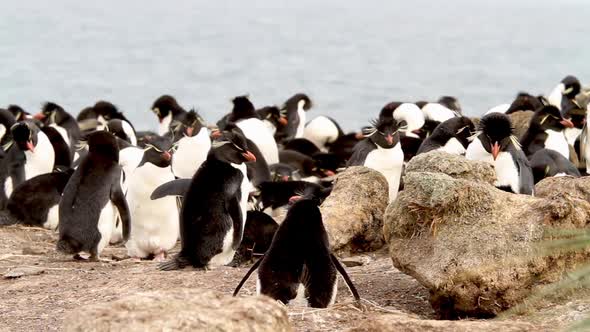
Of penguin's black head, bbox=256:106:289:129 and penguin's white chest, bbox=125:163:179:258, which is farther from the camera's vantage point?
penguin's black head, bbox=256:106:289:129

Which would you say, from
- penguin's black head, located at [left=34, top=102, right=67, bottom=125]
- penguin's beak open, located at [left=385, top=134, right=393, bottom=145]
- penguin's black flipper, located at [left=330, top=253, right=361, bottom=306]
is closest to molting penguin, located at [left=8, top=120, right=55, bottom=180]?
penguin's black head, located at [left=34, top=102, right=67, bottom=125]

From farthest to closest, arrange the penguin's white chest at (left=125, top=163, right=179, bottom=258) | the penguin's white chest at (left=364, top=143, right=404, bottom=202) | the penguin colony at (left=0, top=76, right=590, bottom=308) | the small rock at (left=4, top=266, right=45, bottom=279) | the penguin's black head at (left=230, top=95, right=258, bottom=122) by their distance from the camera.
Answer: the penguin's black head at (left=230, top=95, right=258, bottom=122)
the penguin's white chest at (left=364, top=143, right=404, bottom=202)
the penguin's white chest at (left=125, top=163, right=179, bottom=258)
the small rock at (left=4, top=266, right=45, bottom=279)
the penguin colony at (left=0, top=76, right=590, bottom=308)

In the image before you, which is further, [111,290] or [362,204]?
[362,204]

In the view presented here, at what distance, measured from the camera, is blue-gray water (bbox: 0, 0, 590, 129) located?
34.2 m

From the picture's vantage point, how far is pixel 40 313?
575 cm

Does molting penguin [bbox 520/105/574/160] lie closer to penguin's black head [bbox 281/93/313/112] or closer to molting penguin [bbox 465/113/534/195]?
molting penguin [bbox 465/113/534/195]

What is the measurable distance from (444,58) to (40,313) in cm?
4879

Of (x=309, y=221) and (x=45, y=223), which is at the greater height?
(x=309, y=221)

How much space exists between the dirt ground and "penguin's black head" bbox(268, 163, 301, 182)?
3020 millimetres

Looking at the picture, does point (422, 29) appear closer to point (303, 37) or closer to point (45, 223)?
point (303, 37)

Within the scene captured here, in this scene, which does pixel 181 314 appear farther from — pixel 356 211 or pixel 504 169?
pixel 504 169

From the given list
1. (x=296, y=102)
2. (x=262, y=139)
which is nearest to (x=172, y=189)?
(x=262, y=139)

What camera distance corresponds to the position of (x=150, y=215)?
8219mm

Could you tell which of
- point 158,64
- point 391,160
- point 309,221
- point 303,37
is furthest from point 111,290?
point 303,37
